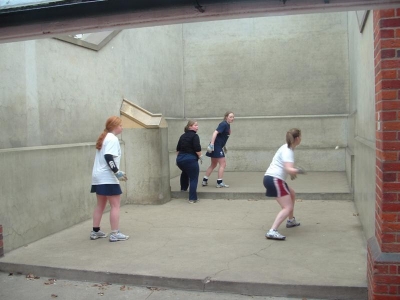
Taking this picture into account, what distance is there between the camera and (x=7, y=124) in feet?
20.2

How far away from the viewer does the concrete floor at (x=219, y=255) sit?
466 cm

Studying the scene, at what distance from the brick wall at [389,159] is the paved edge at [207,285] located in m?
0.55

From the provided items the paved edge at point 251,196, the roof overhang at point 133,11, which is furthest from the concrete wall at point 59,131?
the roof overhang at point 133,11

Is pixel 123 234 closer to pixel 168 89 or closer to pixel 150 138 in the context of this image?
pixel 150 138

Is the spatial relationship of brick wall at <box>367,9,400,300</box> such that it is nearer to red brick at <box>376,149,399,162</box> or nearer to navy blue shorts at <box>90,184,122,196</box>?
red brick at <box>376,149,399,162</box>

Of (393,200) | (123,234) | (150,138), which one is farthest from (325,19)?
(393,200)

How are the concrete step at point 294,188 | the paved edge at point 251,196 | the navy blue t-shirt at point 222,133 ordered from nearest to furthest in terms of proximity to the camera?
1. the paved edge at point 251,196
2. the concrete step at point 294,188
3. the navy blue t-shirt at point 222,133

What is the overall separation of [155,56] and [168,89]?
1.14 m

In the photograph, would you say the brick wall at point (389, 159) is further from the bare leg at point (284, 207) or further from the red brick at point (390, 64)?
the bare leg at point (284, 207)

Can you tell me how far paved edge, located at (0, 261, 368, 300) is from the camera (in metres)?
4.40

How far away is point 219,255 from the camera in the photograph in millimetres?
5598

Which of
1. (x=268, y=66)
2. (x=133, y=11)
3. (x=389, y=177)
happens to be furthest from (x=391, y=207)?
(x=268, y=66)

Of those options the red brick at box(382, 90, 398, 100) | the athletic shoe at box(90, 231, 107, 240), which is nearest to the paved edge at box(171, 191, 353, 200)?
the athletic shoe at box(90, 231, 107, 240)

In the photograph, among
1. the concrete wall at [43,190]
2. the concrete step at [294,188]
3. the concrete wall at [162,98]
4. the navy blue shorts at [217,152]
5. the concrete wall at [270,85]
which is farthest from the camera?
the concrete wall at [270,85]
